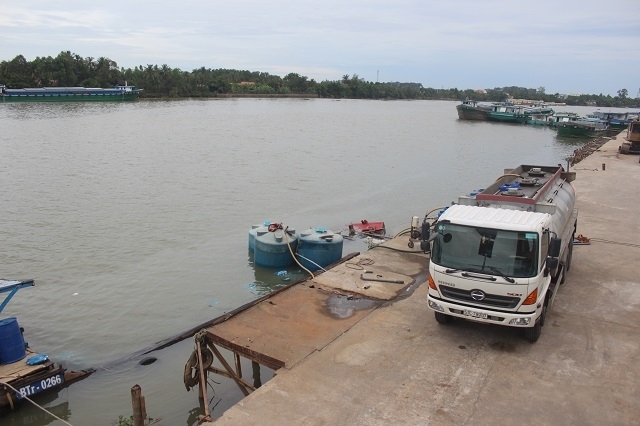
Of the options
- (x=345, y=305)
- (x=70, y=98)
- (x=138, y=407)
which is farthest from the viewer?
(x=70, y=98)

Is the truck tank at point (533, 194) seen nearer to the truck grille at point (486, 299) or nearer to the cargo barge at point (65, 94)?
the truck grille at point (486, 299)

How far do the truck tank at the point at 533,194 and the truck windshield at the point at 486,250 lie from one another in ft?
5.48

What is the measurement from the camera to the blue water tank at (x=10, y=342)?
9.66 meters

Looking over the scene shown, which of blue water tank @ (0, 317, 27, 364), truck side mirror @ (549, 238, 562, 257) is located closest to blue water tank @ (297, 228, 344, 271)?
truck side mirror @ (549, 238, 562, 257)

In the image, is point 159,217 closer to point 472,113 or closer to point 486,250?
point 486,250

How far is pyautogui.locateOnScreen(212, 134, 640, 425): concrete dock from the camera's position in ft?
23.8

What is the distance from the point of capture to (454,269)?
28.6 ft

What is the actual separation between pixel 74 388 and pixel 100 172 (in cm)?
2533

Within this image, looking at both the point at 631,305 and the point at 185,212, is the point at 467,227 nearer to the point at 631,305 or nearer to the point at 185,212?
the point at 631,305

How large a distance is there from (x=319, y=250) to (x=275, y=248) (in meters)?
1.42

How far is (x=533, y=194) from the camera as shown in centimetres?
1155

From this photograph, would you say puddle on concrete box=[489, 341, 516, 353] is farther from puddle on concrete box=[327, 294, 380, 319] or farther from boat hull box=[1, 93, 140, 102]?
boat hull box=[1, 93, 140, 102]

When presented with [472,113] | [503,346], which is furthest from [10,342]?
[472,113]

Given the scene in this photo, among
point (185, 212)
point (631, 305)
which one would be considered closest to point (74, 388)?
point (631, 305)
